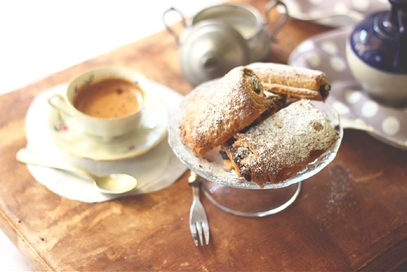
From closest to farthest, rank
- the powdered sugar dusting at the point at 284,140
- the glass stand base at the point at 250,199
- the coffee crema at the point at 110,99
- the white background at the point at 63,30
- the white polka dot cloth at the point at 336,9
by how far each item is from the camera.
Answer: the powdered sugar dusting at the point at 284,140 → the glass stand base at the point at 250,199 → the coffee crema at the point at 110,99 → the white polka dot cloth at the point at 336,9 → the white background at the point at 63,30

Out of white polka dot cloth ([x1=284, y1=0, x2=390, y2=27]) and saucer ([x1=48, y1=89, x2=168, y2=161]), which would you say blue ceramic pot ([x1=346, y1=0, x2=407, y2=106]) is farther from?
saucer ([x1=48, y1=89, x2=168, y2=161])

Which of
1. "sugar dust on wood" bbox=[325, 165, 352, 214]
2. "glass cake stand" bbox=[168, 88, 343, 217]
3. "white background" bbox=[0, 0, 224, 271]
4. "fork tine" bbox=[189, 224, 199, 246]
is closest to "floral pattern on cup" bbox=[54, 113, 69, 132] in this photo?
"glass cake stand" bbox=[168, 88, 343, 217]

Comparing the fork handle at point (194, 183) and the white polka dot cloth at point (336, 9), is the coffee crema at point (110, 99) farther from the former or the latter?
the white polka dot cloth at point (336, 9)

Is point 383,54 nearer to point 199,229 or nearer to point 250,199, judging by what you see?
point 250,199

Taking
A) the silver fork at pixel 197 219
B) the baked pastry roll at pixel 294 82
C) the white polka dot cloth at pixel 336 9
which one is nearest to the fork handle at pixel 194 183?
the silver fork at pixel 197 219

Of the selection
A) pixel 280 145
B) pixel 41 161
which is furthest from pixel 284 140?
pixel 41 161

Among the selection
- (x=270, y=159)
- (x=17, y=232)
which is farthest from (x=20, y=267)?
(x=270, y=159)

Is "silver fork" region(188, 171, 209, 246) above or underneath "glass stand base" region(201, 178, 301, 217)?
above
